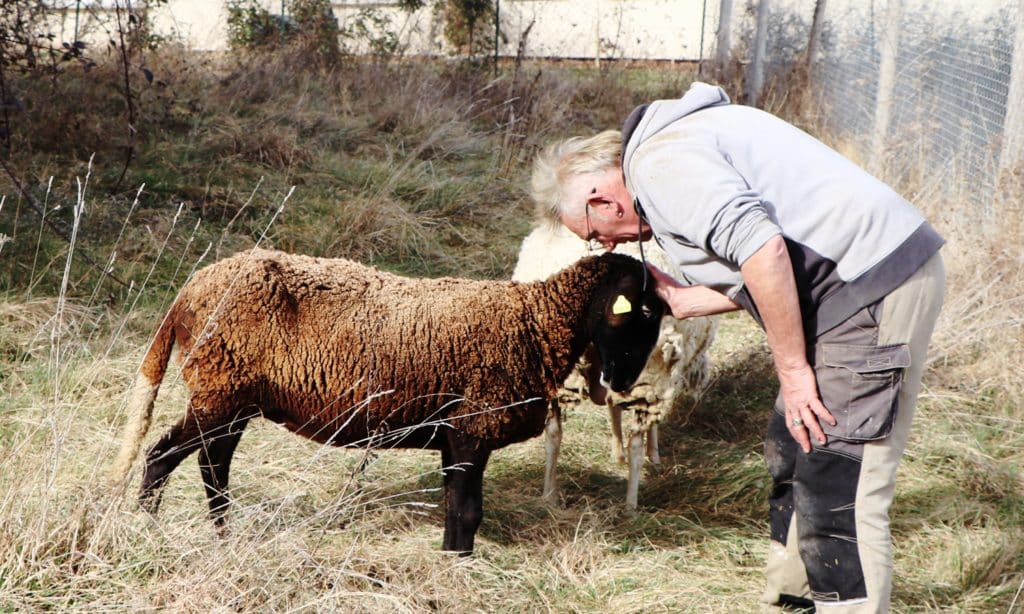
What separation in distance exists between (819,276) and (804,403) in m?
0.34

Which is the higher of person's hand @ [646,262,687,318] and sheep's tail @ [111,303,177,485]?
person's hand @ [646,262,687,318]

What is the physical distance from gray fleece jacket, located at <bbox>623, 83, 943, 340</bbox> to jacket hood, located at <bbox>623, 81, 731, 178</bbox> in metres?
0.04

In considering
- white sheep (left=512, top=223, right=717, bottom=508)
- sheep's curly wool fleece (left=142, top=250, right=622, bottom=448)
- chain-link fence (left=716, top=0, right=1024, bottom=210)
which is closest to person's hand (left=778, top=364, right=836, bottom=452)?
sheep's curly wool fleece (left=142, top=250, right=622, bottom=448)

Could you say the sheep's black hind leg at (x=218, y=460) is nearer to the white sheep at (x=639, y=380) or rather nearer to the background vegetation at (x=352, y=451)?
the background vegetation at (x=352, y=451)

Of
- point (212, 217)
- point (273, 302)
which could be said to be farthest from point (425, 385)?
point (212, 217)

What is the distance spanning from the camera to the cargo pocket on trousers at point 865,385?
7.75 ft

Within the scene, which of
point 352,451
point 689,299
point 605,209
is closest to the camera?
point 605,209

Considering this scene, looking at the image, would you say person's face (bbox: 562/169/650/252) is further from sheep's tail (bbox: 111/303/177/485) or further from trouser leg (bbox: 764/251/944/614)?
sheep's tail (bbox: 111/303/177/485)

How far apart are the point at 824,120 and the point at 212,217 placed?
20.1 ft

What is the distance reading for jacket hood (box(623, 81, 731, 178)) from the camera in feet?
8.09

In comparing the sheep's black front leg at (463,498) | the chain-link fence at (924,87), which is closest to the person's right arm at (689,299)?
the sheep's black front leg at (463,498)

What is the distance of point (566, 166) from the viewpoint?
281 centimetres

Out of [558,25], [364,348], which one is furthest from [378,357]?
[558,25]

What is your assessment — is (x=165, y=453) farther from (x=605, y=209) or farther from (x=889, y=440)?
(x=889, y=440)
